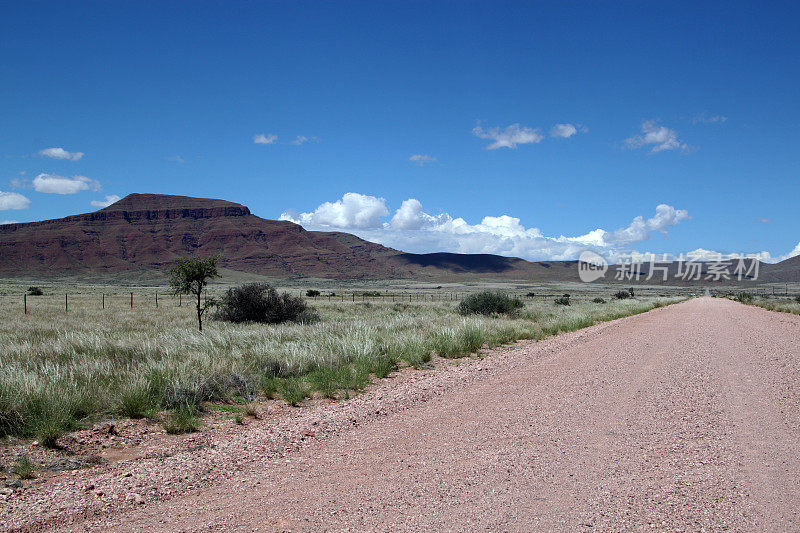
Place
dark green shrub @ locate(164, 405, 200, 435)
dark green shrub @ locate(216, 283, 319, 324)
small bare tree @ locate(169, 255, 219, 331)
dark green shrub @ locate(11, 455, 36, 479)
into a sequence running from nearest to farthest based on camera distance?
1. dark green shrub @ locate(11, 455, 36, 479)
2. dark green shrub @ locate(164, 405, 200, 435)
3. small bare tree @ locate(169, 255, 219, 331)
4. dark green shrub @ locate(216, 283, 319, 324)

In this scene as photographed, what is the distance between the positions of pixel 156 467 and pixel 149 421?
2.29 meters

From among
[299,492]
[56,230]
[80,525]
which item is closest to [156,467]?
[80,525]

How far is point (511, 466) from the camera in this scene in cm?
513

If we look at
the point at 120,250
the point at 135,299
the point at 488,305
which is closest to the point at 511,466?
the point at 488,305

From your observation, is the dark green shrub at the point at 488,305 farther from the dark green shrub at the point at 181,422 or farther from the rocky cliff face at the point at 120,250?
the rocky cliff face at the point at 120,250

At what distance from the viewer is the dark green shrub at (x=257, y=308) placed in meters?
24.8

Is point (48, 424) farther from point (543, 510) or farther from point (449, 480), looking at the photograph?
point (543, 510)

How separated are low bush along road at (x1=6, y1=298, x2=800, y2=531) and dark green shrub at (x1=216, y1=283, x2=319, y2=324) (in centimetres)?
1653

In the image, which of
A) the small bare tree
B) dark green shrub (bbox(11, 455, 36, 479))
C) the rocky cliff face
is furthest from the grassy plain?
the rocky cliff face

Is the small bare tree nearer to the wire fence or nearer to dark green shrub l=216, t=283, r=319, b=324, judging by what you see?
the wire fence

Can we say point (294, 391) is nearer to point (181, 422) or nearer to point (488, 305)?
point (181, 422)

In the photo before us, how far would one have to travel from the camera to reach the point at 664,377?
9922 mm

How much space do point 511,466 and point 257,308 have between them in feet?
70.1

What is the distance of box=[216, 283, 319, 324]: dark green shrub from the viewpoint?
24750 mm
